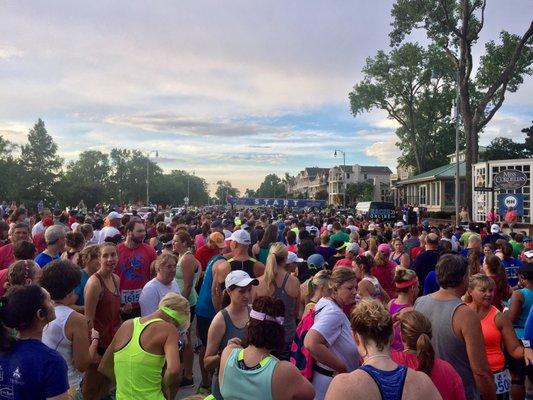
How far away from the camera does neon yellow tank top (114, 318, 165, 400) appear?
3199 millimetres

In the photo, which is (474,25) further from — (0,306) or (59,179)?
(59,179)

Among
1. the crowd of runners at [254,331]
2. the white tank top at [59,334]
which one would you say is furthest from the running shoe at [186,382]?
the white tank top at [59,334]

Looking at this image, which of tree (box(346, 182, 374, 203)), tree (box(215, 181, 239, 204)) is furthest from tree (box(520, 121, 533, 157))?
tree (box(215, 181, 239, 204))

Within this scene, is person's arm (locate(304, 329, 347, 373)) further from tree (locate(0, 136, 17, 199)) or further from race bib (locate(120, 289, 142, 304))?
tree (locate(0, 136, 17, 199))

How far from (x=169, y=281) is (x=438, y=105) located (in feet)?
149

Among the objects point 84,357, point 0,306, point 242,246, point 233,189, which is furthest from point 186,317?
point 233,189

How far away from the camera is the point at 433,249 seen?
7523mm

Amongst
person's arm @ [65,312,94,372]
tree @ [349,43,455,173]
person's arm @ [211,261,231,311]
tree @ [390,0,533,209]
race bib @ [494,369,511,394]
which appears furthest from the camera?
tree @ [349,43,455,173]

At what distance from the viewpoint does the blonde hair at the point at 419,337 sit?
108 inches

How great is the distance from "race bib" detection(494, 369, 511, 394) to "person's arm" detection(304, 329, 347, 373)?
1397 millimetres

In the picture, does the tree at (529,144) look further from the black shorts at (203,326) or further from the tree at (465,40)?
the black shorts at (203,326)

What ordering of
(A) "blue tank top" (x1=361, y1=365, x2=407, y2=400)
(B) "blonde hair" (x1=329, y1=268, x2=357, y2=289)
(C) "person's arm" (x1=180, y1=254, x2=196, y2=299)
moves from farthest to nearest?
(C) "person's arm" (x1=180, y1=254, x2=196, y2=299) → (B) "blonde hair" (x1=329, y1=268, x2=357, y2=289) → (A) "blue tank top" (x1=361, y1=365, x2=407, y2=400)

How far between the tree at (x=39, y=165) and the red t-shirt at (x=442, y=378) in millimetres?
66033

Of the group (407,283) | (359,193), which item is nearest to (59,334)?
(407,283)
